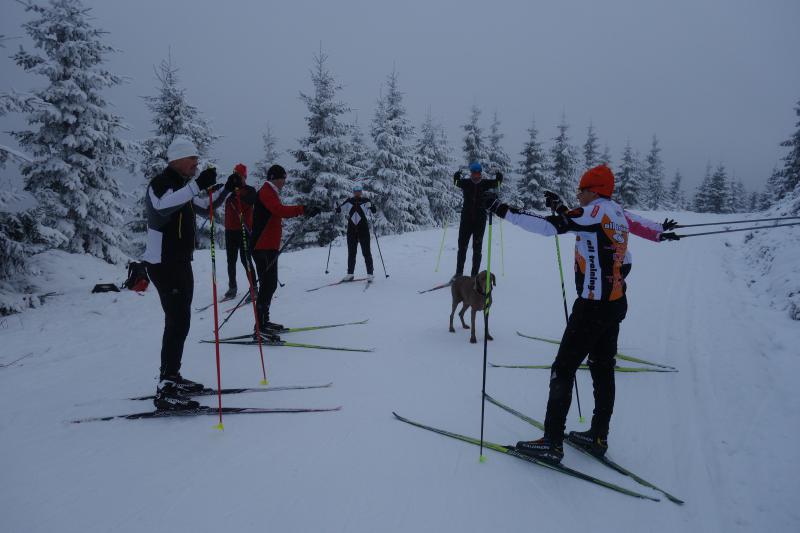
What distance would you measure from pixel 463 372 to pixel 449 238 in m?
11.7

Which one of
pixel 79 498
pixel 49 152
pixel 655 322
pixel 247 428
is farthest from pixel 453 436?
pixel 49 152

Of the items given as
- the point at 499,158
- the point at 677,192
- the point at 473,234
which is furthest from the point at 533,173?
the point at 677,192

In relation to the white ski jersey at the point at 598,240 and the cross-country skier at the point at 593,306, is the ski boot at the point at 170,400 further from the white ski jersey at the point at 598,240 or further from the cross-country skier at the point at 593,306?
the white ski jersey at the point at 598,240

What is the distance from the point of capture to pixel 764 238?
11570 millimetres

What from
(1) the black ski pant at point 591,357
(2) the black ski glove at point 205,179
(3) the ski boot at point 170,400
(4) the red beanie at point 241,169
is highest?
(4) the red beanie at point 241,169

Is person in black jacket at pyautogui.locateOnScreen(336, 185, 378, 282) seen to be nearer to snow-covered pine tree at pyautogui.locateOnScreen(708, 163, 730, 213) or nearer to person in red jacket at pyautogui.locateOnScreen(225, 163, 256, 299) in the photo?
person in red jacket at pyautogui.locateOnScreen(225, 163, 256, 299)

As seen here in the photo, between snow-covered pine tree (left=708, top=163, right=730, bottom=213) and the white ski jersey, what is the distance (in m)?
65.4

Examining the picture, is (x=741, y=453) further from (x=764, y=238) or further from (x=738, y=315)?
(x=764, y=238)

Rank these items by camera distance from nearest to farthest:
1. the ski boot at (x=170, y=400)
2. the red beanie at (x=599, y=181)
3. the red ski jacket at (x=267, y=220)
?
the red beanie at (x=599, y=181)
the ski boot at (x=170, y=400)
the red ski jacket at (x=267, y=220)

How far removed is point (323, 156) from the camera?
22906 mm

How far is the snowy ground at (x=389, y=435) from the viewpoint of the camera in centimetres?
270

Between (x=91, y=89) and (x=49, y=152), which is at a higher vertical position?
(x=91, y=89)

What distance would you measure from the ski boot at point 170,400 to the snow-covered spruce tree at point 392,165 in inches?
856

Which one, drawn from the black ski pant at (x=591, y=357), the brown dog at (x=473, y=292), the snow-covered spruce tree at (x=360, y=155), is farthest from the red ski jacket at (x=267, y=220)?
the snow-covered spruce tree at (x=360, y=155)
